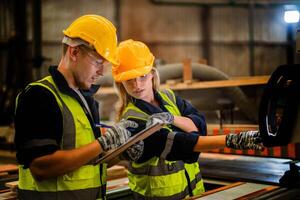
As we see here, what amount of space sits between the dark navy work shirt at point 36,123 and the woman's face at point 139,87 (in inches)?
27.5

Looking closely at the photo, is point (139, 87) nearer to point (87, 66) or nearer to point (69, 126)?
point (87, 66)

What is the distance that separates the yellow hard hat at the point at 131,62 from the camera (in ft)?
8.11

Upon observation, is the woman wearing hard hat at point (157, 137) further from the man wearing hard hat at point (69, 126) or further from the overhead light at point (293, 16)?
the overhead light at point (293, 16)

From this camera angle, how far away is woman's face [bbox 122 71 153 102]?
2498mm

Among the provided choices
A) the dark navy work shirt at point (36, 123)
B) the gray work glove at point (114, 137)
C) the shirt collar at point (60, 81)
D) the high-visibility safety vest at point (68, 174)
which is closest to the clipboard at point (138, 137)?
the gray work glove at point (114, 137)

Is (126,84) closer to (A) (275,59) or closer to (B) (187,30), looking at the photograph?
(B) (187,30)

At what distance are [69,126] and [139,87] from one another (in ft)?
2.24

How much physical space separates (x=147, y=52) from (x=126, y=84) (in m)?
0.26

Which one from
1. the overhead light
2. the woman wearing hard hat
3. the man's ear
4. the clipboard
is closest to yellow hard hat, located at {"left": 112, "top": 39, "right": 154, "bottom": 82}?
the woman wearing hard hat

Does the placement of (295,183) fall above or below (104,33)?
below

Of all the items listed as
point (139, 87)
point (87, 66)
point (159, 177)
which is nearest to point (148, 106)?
point (139, 87)

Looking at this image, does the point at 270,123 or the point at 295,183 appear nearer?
the point at 270,123

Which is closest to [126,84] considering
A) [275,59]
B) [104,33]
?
[104,33]

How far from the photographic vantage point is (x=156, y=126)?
185cm
